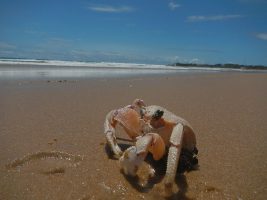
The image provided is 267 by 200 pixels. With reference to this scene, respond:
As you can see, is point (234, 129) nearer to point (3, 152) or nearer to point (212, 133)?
point (212, 133)

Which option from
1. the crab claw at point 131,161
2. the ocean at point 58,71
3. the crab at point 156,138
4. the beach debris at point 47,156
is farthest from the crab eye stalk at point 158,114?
the ocean at point 58,71

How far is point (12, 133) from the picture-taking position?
3.97m

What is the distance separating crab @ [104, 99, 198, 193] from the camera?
2.53 m

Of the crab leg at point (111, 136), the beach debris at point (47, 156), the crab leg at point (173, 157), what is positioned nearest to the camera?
the crab leg at point (173, 157)

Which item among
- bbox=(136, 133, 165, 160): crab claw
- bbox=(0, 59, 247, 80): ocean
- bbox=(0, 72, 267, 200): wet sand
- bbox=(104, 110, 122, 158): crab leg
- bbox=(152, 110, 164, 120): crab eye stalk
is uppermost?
bbox=(152, 110, 164, 120): crab eye stalk

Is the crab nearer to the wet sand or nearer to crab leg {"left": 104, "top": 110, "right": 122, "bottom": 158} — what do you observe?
crab leg {"left": 104, "top": 110, "right": 122, "bottom": 158}

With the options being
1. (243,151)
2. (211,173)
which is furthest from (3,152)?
(243,151)

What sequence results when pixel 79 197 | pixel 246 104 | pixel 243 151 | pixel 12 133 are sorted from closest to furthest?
pixel 79 197 → pixel 243 151 → pixel 12 133 → pixel 246 104

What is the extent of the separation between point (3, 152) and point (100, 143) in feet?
3.21

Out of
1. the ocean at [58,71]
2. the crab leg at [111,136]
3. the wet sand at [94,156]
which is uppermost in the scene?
the crab leg at [111,136]

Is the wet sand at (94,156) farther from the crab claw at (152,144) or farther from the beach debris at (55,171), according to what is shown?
the crab claw at (152,144)

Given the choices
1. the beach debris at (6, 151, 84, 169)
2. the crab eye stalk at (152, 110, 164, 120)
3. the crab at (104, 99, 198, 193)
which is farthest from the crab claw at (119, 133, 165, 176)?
the beach debris at (6, 151, 84, 169)

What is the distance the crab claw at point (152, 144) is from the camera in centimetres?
254

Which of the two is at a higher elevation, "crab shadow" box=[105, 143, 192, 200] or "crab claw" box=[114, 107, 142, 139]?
"crab claw" box=[114, 107, 142, 139]
